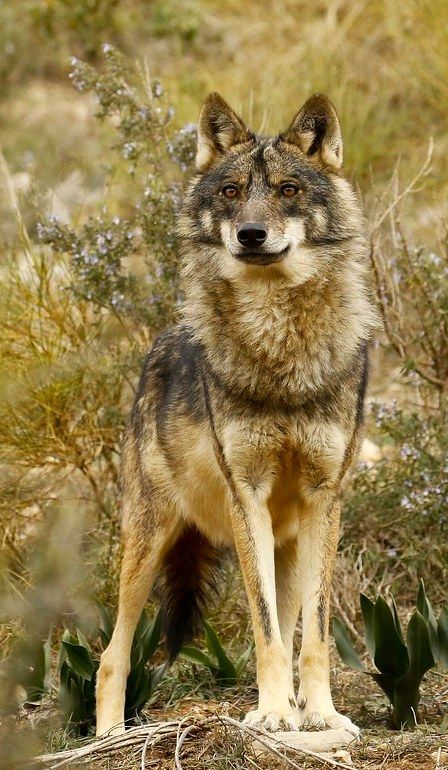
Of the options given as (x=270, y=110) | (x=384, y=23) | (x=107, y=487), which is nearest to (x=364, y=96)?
(x=384, y=23)

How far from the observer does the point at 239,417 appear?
451 centimetres

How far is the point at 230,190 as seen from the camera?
469 centimetres

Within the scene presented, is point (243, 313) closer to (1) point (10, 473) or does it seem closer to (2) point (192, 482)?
(2) point (192, 482)

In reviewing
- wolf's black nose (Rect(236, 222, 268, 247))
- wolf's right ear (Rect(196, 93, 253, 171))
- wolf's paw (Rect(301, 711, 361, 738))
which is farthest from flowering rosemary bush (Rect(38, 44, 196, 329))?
wolf's paw (Rect(301, 711, 361, 738))

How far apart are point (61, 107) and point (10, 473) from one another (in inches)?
412

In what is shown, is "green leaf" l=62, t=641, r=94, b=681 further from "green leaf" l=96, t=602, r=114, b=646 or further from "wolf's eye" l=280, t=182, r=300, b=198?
"wolf's eye" l=280, t=182, r=300, b=198

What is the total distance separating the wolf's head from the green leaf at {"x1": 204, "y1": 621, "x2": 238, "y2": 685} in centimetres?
165

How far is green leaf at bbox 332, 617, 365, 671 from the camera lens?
4680 mm

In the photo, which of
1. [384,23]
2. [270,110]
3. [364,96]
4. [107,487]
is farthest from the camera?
[384,23]

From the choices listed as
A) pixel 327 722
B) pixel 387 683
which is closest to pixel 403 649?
pixel 387 683

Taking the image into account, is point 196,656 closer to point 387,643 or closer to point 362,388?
point 387,643

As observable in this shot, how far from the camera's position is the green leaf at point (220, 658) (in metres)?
5.18

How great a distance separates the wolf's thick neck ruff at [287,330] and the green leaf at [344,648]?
982mm

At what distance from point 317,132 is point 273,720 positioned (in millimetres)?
2390
